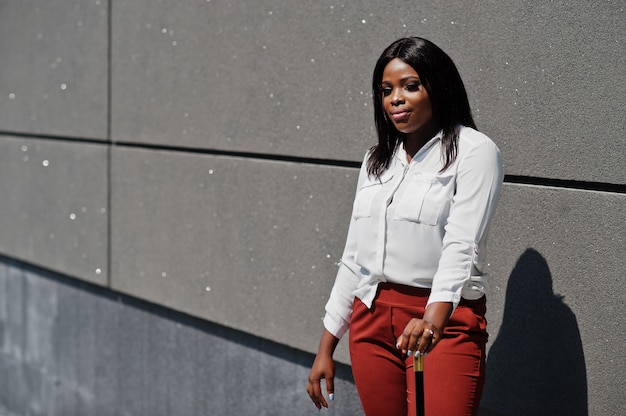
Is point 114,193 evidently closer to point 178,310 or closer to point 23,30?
point 178,310

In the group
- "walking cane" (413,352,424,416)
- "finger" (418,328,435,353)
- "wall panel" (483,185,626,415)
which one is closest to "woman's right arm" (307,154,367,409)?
"walking cane" (413,352,424,416)

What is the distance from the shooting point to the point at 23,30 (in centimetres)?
616

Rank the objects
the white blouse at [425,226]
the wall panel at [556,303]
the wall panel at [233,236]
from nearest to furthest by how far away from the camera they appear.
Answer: the white blouse at [425,226], the wall panel at [556,303], the wall panel at [233,236]

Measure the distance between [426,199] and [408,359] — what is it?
1.47ft

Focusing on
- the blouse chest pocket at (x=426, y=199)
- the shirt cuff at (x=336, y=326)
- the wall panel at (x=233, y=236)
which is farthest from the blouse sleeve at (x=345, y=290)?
the wall panel at (x=233, y=236)

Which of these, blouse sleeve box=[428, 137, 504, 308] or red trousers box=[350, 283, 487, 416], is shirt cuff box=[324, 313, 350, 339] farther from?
blouse sleeve box=[428, 137, 504, 308]

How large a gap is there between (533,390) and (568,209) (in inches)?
25.9

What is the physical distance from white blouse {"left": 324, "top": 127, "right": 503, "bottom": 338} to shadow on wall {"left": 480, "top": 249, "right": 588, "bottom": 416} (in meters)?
0.71

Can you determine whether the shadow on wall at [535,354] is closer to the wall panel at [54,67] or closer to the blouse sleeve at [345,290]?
the blouse sleeve at [345,290]

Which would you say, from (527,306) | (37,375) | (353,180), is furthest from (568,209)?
(37,375)

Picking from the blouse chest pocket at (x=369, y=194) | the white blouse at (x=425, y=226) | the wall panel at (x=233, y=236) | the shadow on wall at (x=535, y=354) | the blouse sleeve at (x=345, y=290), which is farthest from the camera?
the wall panel at (x=233, y=236)

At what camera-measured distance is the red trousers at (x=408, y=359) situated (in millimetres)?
2518

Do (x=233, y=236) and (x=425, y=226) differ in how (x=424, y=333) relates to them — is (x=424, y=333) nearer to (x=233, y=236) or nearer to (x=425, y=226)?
(x=425, y=226)

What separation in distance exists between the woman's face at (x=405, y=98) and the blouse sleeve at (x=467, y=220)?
184 millimetres
